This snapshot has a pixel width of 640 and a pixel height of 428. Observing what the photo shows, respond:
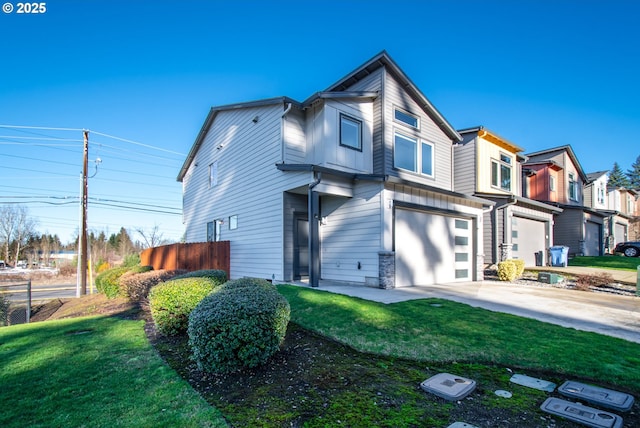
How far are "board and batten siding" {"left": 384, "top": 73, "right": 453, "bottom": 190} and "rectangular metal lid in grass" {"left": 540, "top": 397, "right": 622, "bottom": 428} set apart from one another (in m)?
8.64

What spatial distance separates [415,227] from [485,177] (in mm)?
7536

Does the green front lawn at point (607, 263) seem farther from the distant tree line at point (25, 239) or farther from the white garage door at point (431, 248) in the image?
the distant tree line at point (25, 239)

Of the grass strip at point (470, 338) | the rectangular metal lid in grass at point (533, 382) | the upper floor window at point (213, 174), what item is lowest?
the rectangular metal lid in grass at point (533, 382)

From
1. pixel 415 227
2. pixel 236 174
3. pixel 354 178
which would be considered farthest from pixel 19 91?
pixel 415 227

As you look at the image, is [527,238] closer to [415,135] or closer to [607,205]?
[415,135]

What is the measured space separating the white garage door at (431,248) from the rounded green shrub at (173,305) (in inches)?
243

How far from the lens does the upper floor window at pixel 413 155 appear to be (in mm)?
11922

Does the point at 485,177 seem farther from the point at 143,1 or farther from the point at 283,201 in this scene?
the point at 143,1

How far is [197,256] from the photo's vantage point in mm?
14469

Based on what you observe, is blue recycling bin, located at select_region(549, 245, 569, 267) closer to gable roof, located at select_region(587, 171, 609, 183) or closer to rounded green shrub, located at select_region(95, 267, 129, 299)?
gable roof, located at select_region(587, 171, 609, 183)

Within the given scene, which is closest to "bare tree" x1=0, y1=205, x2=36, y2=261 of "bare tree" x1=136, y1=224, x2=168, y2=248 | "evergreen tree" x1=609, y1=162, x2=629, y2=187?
"bare tree" x1=136, y1=224, x2=168, y2=248

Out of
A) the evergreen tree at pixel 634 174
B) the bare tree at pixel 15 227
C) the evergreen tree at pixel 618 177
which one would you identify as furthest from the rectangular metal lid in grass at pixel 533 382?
the evergreen tree at pixel 634 174

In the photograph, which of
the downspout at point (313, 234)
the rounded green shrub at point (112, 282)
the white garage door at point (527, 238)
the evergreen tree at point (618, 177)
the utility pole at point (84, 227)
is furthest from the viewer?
the evergreen tree at point (618, 177)

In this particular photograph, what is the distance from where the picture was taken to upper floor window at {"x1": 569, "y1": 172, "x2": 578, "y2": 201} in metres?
22.5
